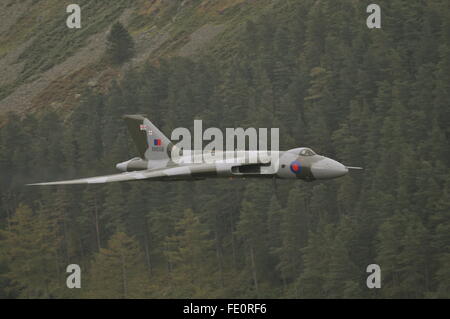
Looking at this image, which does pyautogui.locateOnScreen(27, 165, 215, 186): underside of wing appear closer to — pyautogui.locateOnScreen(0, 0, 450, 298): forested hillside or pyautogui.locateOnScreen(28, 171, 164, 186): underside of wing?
pyautogui.locateOnScreen(28, 171, 164, 186): underside of wing

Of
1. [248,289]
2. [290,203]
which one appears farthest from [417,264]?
[248,289]

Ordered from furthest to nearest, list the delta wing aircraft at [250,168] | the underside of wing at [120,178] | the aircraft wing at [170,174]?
1. the aircraft wing at [170,174]
2. the underside of wing at [120,178]
3. the delta wing aircraft at [250,168]

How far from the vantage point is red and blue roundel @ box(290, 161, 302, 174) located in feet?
190

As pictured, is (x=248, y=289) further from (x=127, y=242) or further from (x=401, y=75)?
(x=401, y=75)

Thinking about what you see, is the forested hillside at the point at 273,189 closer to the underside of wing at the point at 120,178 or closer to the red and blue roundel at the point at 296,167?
the underside of wing at the point at 120,178

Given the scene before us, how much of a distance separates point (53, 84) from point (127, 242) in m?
82.5

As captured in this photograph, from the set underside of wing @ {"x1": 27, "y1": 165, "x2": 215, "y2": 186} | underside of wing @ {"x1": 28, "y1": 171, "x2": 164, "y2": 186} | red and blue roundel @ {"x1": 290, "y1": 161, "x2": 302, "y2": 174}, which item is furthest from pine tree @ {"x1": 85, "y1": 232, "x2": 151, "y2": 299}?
red and blue roundel @ {"x1": 290, "y1": 161, "x2": 302, "y2": 174}

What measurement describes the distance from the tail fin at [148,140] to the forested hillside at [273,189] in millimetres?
20125

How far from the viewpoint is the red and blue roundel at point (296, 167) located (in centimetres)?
5803

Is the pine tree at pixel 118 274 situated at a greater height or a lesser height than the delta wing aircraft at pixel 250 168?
lesser

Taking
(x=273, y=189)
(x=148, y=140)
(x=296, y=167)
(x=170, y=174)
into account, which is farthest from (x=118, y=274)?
(x=296, y=167)

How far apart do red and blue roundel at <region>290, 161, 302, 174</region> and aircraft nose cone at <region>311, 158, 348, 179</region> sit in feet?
2.74

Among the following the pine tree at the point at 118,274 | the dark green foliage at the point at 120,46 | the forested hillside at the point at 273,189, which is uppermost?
the dark green foliage at the point at 120,46

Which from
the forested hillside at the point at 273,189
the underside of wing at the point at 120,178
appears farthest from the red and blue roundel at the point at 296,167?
the forested hillside at the point at 273,189
